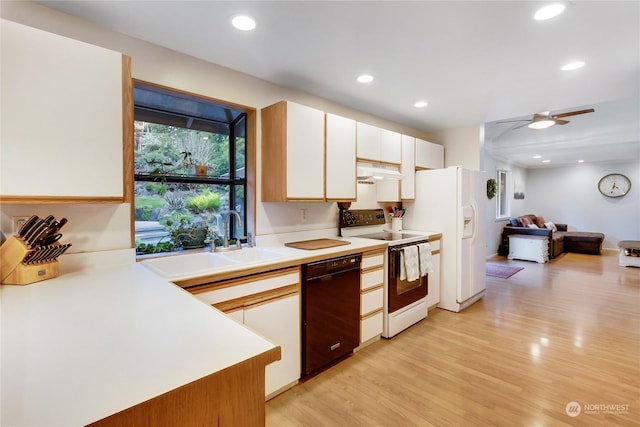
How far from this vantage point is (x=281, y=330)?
204 cm

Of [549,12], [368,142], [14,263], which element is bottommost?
[14,263]

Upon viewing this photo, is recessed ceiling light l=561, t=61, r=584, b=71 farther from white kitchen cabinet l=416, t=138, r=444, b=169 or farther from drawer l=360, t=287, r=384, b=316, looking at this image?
drawer l=360, t=287, r=384, b=316

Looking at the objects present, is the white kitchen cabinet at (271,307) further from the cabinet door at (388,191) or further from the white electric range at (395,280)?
the cabinet door at (388,191)

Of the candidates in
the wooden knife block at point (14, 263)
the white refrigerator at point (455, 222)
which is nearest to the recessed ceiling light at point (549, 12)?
the white refrigerator at point (455, 222)

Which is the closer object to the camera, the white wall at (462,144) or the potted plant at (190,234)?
the potted plant at (190,234)

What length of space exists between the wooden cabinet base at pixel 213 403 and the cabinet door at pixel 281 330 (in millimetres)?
1104

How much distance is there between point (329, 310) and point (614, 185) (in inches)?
383

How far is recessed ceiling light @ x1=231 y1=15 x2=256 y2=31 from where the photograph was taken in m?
1.80

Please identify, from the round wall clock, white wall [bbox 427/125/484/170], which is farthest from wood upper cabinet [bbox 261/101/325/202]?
the round wall clock

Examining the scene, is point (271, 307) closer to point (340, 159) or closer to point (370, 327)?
point (370, 327)

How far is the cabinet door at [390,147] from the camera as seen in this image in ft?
11.1

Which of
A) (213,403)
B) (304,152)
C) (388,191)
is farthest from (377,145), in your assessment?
(213,403)

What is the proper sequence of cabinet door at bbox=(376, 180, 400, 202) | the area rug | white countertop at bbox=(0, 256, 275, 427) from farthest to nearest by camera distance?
the area rug, cabinet door at bbox=(376, 180, 400, 202), white countertop at bbox=(0, 256, 275, 427)

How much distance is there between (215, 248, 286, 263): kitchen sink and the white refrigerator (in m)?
2.29
